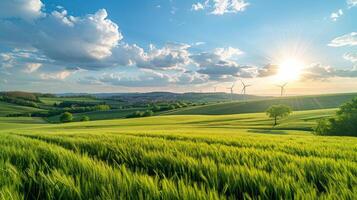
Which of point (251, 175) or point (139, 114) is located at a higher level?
point (251, 175)

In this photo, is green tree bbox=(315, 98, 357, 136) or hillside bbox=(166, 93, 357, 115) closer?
green tree bbox=(315, 98, 357, 136)

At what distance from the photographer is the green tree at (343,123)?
135 ft

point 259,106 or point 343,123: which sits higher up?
point 343,123

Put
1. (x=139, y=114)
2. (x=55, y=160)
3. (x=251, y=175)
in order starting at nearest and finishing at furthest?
(x=251, y=175) < (x=55, y=160) < (x=139, y=114)

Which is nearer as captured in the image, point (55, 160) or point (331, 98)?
point (55, 160)

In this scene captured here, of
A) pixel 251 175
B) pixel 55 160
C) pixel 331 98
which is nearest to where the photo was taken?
pixel 251 175

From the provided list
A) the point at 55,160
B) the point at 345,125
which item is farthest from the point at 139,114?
the point at 55,160

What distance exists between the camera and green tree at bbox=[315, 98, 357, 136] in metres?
41.2

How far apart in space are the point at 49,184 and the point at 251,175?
207cm

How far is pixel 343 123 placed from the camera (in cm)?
4216

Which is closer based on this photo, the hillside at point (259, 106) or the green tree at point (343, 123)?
the green tree at point (343, 123)

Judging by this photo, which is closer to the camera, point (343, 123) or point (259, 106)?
point (343, 123)

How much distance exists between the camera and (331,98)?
143m

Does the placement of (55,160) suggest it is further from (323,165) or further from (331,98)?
(331,98)
